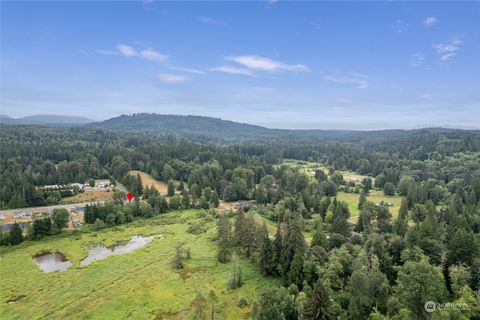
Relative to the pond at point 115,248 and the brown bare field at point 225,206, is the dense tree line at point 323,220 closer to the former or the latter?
the brown bare field at point 225,206

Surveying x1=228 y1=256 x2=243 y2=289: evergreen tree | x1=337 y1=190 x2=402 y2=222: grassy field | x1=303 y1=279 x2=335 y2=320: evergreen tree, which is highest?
x1=303 y1=279 x2=335 y2=320: evergreen tree

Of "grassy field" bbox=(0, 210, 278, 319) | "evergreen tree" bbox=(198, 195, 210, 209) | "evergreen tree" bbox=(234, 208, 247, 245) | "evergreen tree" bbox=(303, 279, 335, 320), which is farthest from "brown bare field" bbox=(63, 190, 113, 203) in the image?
"evergreen tree" bbox=(303, 279, 335, 320)

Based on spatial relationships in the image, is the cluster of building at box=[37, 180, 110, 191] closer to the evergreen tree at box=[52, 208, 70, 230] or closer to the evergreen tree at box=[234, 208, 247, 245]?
the evergreen tree at box=[52, 208, 70, 230]

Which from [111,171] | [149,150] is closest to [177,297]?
[111,171]

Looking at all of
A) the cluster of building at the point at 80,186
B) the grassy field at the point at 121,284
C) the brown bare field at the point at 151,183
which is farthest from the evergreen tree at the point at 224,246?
the cluster of building at the point at 80,186

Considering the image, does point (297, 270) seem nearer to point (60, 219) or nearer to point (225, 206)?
point (60, 219)
